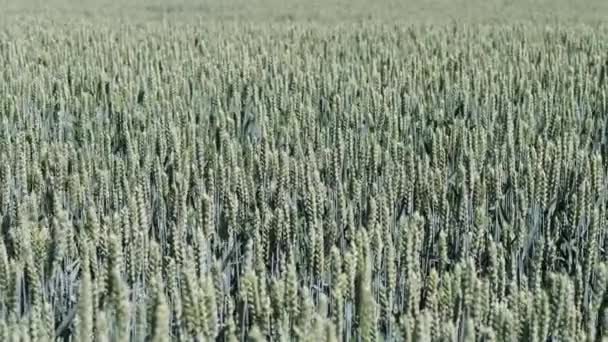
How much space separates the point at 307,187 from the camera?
3066mm

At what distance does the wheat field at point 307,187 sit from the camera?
184 centimetres

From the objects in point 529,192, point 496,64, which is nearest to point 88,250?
point 529,192

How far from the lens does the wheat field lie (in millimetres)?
1840

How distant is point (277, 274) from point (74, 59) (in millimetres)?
5266

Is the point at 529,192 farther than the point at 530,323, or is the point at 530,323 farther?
the point at 529,192

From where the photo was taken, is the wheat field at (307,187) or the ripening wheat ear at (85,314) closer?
the ripening wheat ear at (85,314)

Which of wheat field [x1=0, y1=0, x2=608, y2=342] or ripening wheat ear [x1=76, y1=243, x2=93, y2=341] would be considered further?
wheat field [x1=0, y1=0, x2=608, y2=342]

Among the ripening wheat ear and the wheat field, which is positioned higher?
the ripening wheat ear

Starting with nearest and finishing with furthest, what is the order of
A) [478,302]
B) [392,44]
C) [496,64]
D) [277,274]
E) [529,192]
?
1. [478,302]
2. [277,274]
3. [529,192]
4. [496,64]
5. [392,44]

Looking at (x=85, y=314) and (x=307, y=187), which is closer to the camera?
(x=85, y=314)

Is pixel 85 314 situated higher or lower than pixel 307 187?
higher

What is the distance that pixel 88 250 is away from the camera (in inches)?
79.8

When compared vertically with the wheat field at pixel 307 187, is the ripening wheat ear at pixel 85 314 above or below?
above

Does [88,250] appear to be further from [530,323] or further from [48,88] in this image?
[48,88]
